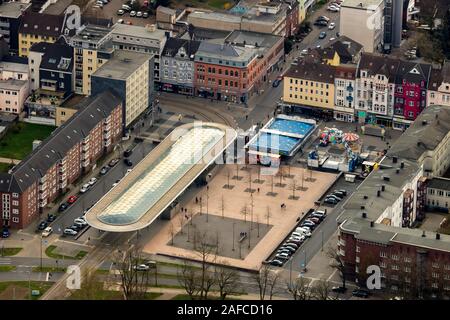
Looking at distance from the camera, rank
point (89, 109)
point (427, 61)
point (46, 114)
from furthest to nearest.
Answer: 1. point (427, 61)
2. point (46, 114)
3. point (89, 109)

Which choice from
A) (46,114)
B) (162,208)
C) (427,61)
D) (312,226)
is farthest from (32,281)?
(427,61)

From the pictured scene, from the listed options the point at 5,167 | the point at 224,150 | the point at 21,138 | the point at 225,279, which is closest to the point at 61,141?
the point at 5,167

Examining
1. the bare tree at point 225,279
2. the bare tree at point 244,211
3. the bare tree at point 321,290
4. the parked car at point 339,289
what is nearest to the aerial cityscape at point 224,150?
the parked car at point 339,289

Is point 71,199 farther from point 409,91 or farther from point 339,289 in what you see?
point 409,91

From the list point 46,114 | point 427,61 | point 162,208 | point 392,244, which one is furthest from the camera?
point 427,61

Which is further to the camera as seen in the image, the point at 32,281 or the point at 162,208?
the point at 162,208

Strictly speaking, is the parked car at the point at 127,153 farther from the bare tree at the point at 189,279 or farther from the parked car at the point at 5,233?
the bare tree at the point at 189,279

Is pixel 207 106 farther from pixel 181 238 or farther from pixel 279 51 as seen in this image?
pixel 181 238
